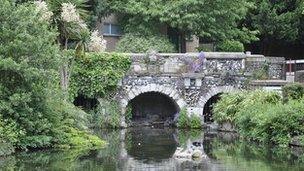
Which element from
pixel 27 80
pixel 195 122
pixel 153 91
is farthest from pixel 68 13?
pixel 195 122

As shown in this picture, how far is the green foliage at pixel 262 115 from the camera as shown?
2767 centimetres

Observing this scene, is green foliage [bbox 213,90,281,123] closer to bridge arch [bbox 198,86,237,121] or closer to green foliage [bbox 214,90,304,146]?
green foliage [bbox 214,90,304,146]

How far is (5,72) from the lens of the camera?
25.4 meters

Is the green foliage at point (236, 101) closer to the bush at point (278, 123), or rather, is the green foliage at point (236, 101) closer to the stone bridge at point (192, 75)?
the stone bridge at point (192, 75)

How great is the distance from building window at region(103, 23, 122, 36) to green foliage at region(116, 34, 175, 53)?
2730 millimetres

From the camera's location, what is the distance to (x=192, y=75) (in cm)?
3634

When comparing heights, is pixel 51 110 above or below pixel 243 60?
below

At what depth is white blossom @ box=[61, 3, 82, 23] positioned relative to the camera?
29364 mm

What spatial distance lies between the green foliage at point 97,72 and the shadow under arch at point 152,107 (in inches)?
167

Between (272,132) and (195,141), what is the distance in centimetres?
323

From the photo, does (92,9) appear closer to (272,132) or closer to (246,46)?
(246,46)

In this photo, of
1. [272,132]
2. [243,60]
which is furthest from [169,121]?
[272,132]

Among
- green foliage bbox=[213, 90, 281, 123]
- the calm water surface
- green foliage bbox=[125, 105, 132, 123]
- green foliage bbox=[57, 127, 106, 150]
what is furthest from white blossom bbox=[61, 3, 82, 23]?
green foliage bbox=[125, 105, 132, 123]

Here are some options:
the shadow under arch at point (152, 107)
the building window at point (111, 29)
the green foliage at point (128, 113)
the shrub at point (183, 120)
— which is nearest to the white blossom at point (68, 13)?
the green foliage at point (128, 113)
